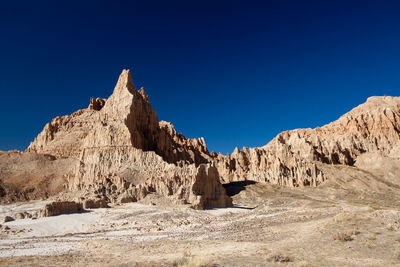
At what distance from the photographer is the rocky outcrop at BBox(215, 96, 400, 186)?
290 feet

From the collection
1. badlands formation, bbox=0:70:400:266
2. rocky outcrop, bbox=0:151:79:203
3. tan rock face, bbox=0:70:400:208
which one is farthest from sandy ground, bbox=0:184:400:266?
rocky outcrop, bbox=0:151:79:203

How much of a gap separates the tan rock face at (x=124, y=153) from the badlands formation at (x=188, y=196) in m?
0.27

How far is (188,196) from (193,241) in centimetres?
2521

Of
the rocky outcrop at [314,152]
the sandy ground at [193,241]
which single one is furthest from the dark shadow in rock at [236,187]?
the sandy ground at [193,241]

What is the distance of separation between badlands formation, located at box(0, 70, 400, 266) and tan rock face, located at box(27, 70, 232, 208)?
10.5 inches

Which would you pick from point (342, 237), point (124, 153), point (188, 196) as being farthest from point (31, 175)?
point (342, 237)

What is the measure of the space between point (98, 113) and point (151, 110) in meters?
14.4

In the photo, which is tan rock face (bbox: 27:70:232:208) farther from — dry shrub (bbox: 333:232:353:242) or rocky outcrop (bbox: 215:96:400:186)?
dry shrub (bbox: 333:232:353:242)

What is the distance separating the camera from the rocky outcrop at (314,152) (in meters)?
88.2

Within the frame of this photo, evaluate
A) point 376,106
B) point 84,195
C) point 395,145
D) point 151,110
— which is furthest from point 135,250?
point 376,106

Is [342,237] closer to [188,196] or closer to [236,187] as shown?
[188,196]

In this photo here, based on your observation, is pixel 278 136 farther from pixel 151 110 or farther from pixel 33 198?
pixel 33 198

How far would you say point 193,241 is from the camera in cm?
2066

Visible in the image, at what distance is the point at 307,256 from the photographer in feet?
48.3
